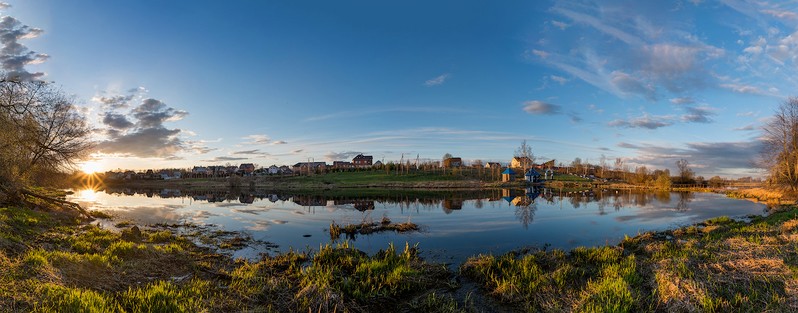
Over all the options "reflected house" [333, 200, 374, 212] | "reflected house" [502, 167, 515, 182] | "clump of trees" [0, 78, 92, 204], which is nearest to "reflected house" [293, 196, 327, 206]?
"reflected house" [333, 200, 374, 212]

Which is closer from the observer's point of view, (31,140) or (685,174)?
(31,140)

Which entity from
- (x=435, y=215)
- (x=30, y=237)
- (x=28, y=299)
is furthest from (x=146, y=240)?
(x=435, y=215)

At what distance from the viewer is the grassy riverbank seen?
302 inches

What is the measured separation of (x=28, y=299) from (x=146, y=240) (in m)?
12.1

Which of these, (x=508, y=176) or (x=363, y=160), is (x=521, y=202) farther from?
(x=363, y=160)

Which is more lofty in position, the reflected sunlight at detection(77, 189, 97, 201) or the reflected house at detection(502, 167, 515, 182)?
the reflected house at detection(502, 167, 515, 182)

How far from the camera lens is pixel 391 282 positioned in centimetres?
1055

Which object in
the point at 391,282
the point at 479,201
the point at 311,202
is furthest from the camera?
the point at 311,202

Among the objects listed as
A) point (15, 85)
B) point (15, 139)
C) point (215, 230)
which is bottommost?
point (215, 230)

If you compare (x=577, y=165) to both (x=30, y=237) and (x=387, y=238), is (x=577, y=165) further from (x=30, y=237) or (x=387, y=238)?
(x=30, y=237)

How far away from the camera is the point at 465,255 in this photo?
1609cm

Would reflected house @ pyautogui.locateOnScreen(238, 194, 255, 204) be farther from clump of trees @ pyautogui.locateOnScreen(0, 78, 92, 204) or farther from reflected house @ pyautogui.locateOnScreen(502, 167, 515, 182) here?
reflected house @ pyautogui.locateOnScreen(502, 167, 515, 182)

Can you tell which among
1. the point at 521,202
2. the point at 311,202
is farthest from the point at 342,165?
the point at 521,202

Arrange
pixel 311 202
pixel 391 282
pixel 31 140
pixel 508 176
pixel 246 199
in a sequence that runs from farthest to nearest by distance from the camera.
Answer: pixel 508 176
pixel 246 199
pixel 311 202
pixel 31 140
pixel 391 282
